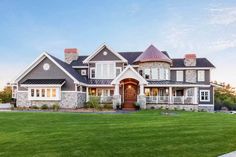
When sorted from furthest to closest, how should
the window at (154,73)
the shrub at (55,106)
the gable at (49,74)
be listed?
the window at (154,73) < the gable at (49,74) < the shrub at (55,106)

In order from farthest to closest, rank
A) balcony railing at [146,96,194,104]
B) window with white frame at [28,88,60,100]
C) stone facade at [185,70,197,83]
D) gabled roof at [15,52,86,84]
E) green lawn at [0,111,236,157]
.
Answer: stone facade at [185,70,197,83], balcony railing at [146,96,194,104], window with white frame at [28,88,60,100], gabled roof at [15,52,86,84], green lawn at [0,111,236,157]

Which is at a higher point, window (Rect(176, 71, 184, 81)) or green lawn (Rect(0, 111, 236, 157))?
window (Rect(176, 71, 184, 81))

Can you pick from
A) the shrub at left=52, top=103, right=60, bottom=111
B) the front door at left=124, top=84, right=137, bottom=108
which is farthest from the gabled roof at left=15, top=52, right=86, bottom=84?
the front door at left=124, top=84, right=137, bottom=108

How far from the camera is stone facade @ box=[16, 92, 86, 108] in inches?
1208

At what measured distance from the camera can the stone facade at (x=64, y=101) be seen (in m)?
30.7

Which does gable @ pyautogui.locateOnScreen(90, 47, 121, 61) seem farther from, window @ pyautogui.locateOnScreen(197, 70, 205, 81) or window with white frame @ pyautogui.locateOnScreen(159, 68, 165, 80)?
window @ pyautogui.locateOnScreen(197, 70, 205, 81)

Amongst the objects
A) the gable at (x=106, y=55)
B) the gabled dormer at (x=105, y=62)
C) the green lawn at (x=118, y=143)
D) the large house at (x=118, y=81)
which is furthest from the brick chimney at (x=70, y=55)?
the green lawn at (x=118, y=143)

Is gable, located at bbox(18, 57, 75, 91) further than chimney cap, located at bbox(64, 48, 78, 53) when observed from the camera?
No

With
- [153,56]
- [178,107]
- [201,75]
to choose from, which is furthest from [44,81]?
[201,75]

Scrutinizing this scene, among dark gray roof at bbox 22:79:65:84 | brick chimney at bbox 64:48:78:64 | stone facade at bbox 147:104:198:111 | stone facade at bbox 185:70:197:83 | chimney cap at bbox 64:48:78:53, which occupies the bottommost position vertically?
stone facade at bbox 147:104:198:111

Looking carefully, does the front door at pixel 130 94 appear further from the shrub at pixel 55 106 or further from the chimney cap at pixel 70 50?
the chimney cap at pixel 70 50

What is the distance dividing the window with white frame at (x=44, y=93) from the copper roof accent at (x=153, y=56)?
1112 cm

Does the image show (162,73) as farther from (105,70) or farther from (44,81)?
(44,81)

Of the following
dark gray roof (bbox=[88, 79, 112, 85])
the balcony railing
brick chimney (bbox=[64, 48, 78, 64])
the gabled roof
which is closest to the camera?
the gabled roof
